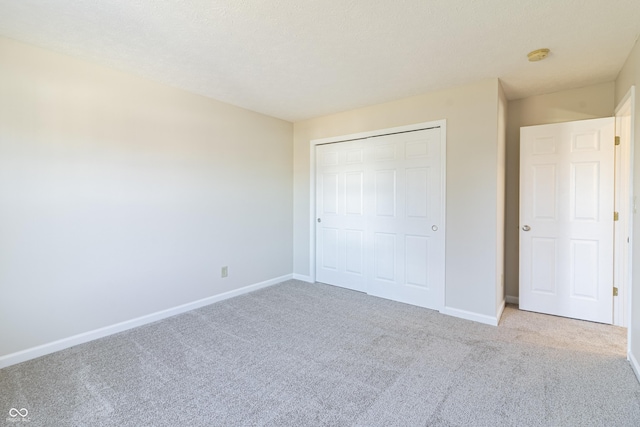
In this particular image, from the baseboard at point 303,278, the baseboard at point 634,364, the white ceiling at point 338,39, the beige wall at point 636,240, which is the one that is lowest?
the baseboard at point 634,364

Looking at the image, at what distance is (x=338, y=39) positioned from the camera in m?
2.21

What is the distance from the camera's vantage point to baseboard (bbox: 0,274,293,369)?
2.27 m

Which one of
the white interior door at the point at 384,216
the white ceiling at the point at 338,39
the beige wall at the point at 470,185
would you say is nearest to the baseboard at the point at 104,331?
the white interior door at the point at 384,216

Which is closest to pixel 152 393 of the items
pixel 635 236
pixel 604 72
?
pixel 635 236

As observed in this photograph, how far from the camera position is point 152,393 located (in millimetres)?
1897

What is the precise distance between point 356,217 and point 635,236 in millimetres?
2600

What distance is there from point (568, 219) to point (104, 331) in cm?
468

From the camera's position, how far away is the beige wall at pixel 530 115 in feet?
9.99

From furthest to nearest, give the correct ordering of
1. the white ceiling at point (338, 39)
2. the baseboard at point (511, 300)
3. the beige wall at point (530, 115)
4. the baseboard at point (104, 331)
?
1. the baseboard at point (511, 300)
2. the beige wall at point (530, 115)
3. the baseboard at point (104, 331)
4. the white ceiling at point (338, 39)

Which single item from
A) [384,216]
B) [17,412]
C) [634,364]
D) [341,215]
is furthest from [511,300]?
[17,412]

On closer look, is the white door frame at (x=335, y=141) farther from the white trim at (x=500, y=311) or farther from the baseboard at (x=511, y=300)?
the baseboard at (x=511, y=300)

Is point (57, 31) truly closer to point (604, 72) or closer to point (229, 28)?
point (229, 28)

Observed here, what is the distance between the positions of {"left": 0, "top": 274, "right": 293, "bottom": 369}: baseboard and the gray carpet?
8cm

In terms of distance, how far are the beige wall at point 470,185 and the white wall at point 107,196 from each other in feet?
7.81
